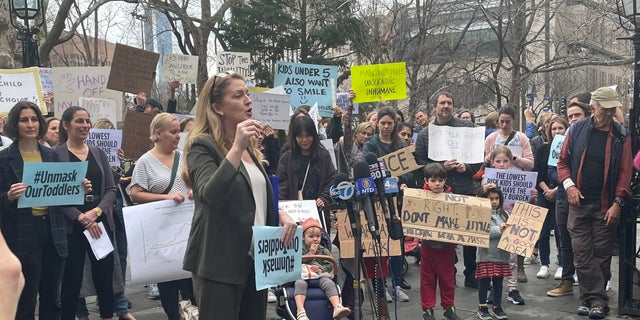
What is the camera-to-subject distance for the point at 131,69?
9320mm

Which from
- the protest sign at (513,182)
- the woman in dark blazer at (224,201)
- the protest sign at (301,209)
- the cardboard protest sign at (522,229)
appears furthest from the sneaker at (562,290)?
the woman in dark blazer at (224,201)

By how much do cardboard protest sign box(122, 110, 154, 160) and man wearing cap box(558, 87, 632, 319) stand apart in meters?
4.88

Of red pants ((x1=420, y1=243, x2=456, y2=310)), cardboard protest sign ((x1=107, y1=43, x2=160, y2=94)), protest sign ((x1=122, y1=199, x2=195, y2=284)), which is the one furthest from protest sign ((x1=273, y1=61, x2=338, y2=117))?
protest sign ((x1=122, y1=199, x2=195, y2=284))

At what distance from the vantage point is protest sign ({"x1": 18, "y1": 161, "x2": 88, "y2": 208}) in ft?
17.5

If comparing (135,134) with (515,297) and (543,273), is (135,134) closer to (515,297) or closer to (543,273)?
(515,297)

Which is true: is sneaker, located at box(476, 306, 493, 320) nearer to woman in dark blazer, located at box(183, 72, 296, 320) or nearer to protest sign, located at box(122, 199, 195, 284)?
protest sign, located at box(122, 199, 195, 284)

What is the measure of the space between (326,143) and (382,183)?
3.99 m

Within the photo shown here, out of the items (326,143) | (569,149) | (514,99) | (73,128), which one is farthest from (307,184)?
(514,99)

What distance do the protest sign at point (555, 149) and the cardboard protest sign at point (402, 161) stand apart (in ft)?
6.37

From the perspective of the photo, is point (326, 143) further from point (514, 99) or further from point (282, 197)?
point (514, 99)

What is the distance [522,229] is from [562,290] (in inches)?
54.2

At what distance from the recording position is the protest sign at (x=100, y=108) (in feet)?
30.0

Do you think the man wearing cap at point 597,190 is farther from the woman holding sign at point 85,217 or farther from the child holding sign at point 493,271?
the woman holding sign at point 85,217

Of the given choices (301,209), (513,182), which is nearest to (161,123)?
(301,209)
